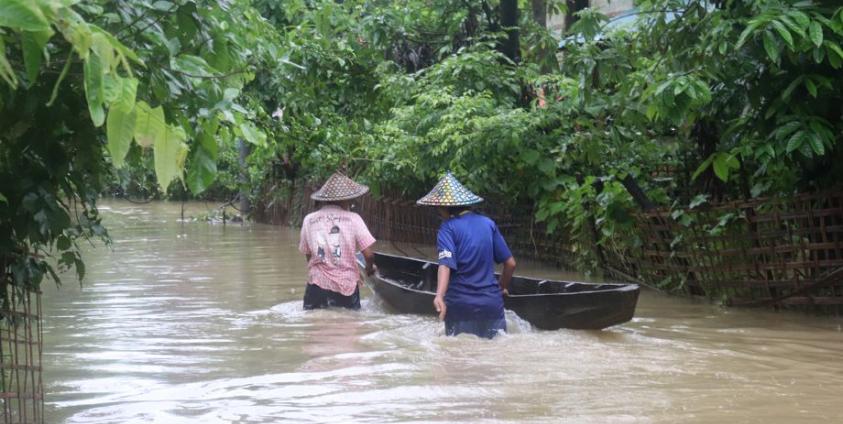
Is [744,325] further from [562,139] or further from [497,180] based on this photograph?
[497,180]

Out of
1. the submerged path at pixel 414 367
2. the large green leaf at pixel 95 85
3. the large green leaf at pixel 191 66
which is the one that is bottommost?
the submerged path at pixel 414 367

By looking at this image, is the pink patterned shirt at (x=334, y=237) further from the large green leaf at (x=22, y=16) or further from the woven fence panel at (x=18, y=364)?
the large green leaf at (x=22, y=16)

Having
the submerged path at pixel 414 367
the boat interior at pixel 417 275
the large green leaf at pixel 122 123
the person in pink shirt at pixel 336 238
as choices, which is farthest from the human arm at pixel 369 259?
the large green leaf at pixel 122 123

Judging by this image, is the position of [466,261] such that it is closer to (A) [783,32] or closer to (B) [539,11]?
(A) [783,32]

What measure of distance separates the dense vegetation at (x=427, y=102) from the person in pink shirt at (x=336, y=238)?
1025mm

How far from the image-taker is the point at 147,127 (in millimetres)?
2941

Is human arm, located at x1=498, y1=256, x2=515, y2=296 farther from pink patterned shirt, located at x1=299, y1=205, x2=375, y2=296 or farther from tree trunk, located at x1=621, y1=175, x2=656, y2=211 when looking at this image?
tree trunk, located at x1=621, y1=175, x2=656, y2=211

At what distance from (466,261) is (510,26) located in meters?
9.55

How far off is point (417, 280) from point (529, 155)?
2.54m

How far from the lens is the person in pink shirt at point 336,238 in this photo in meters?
10.4

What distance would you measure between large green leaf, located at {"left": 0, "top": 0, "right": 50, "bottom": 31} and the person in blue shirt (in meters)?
5.85

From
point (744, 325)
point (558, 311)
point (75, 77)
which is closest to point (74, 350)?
point (558, 311)

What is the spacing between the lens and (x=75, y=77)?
14.0 feet

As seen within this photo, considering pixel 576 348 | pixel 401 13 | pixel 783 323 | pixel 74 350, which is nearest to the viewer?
pixel 576 348
